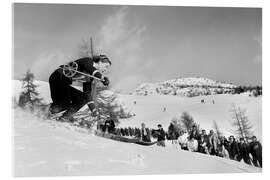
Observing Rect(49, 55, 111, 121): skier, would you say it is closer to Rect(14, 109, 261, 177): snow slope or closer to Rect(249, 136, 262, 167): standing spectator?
Rect(14, 109, 261, 177): snow slope

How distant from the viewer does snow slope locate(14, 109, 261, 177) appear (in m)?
5.11

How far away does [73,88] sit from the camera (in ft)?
17.9

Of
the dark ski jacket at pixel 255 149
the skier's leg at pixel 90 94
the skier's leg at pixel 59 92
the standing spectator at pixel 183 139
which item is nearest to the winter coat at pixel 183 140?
the standing spectator at pixel 183 139

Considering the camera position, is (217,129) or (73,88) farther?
(217,129)

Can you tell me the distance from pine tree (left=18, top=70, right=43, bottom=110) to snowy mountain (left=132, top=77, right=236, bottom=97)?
46.8 inches

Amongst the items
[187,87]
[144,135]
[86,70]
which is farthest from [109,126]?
[187,87]

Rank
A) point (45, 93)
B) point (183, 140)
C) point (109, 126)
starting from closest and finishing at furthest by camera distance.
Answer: point (45, 93)
point (109, 126)
point (183, 140)

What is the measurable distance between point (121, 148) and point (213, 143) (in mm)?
1185

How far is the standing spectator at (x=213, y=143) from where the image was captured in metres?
5.70

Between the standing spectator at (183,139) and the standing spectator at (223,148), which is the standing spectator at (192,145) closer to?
the standing spectator at (183,139)

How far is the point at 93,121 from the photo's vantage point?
18.0 feet

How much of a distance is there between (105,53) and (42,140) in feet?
4.20

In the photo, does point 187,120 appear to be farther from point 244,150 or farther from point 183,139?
point 244,150
